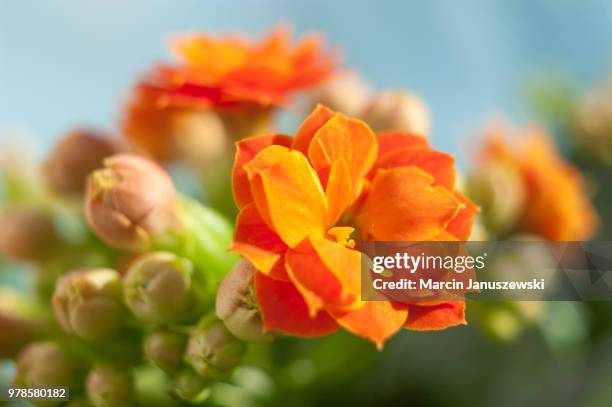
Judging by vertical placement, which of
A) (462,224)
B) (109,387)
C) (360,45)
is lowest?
(109,387)

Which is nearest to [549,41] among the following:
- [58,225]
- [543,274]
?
[543,274]

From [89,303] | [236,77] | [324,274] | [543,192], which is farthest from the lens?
[543,192]

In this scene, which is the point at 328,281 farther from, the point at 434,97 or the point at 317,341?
the point at 434,97

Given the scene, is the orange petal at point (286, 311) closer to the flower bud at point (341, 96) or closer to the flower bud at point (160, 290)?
the flower bud at point (160, 290)

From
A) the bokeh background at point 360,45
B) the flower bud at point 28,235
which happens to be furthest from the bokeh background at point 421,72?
the flower bud at point 28,235

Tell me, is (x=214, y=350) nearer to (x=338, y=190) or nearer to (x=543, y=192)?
(x=338, y=190)

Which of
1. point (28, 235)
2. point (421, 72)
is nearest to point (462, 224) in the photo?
point (28, 235)

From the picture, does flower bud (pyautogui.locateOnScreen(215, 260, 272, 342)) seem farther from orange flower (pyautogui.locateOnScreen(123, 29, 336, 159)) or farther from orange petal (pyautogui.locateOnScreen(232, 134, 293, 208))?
orange flower (pyautogui.locateOnScreen(123, 29, 336, 159))
